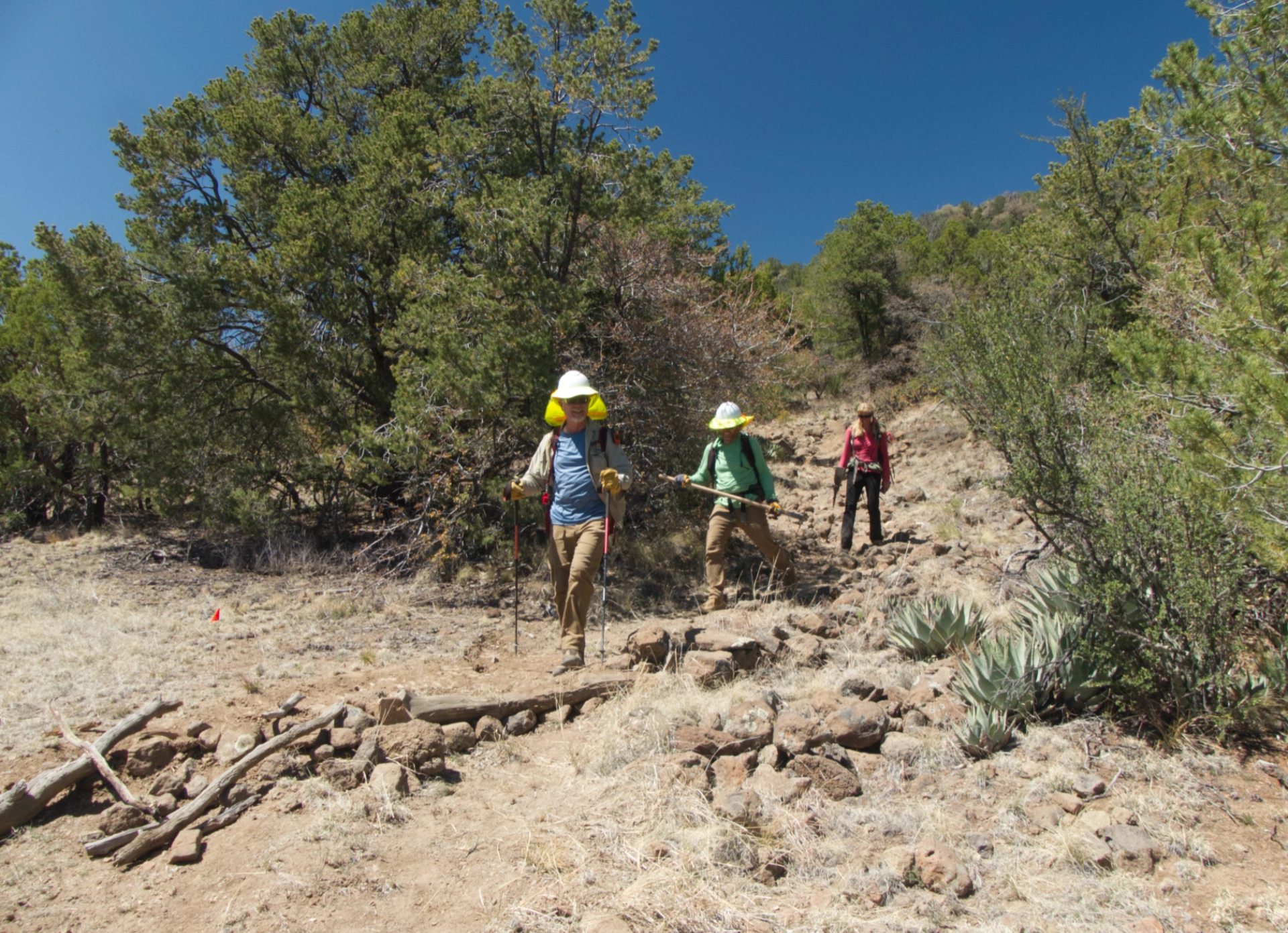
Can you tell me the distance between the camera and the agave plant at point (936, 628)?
481 centimetres

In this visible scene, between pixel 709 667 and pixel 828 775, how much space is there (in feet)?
4.60

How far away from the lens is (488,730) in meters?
4.19

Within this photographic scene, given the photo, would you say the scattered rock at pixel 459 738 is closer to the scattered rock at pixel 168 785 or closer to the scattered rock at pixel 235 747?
the scattered rock at pixel 235 747

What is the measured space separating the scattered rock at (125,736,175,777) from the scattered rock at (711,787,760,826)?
8.72 feet

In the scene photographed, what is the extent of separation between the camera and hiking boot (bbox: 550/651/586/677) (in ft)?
16.2

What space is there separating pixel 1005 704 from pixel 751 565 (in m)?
4.49

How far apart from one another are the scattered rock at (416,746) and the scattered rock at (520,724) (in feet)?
1.53

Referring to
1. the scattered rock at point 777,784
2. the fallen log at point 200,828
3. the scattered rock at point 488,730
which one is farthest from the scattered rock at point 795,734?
the fallen log at point 200,828

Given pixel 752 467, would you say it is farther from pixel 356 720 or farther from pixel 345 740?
pixel 345 740

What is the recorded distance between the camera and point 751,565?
8.16 m

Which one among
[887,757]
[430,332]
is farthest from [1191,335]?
[430,332]

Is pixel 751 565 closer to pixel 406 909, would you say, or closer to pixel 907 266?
pixel 406 909

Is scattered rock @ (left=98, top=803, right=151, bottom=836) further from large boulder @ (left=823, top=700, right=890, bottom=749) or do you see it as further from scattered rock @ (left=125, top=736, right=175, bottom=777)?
large boulder @ (left=823, top=700, right=890, bottom=749)

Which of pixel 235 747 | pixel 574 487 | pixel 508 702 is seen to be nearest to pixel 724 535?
pixel 574 487
